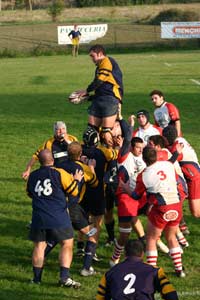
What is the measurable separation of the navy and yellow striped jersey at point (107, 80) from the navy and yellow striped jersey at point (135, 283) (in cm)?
552

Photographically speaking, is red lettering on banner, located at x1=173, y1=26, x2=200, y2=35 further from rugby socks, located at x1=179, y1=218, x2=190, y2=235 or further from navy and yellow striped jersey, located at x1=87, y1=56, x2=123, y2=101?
rugby socks, located at x1=179, y1=218, x2=190, y2=235

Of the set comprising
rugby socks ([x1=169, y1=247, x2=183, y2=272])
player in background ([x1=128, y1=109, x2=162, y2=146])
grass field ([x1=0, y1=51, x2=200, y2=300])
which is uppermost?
player in background ([x1=128, y1=109, x2=162, y2=146])

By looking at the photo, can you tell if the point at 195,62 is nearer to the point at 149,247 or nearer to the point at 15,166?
the point at 15,166

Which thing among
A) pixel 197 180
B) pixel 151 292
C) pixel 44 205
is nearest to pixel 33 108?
pixel 197 180

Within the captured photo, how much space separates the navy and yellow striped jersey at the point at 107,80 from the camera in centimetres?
1212

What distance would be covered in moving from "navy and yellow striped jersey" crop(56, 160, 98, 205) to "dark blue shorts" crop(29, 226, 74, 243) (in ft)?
2.00

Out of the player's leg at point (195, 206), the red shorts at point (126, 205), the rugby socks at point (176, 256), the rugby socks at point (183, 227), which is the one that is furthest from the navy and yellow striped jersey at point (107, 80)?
the rugby socks at point (176, 256)

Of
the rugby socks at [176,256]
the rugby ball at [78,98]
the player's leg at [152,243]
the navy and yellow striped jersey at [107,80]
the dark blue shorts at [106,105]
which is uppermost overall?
the navy and yellow striped jersey at [107,80]

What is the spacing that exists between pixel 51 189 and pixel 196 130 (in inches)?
506

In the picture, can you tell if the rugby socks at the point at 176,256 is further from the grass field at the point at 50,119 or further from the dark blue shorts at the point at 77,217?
the dark blue shorts at the point at 77,217

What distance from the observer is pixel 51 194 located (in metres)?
9.32

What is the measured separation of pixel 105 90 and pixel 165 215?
345cm

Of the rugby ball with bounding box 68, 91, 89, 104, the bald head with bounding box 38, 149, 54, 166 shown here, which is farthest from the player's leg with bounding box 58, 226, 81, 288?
the rugby ball with bounding box 68, 91, 89, 104

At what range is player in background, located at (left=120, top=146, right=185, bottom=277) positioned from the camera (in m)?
9.38
